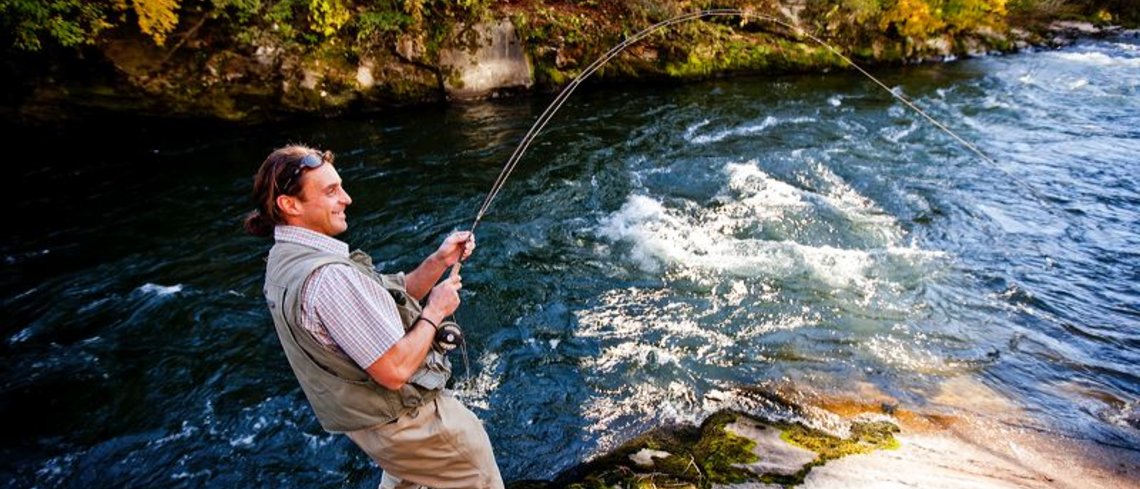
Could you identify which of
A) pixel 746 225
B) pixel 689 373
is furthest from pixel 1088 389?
pixel 746 225

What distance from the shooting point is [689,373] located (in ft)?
15.6

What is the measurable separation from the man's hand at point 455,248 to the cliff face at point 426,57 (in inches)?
287

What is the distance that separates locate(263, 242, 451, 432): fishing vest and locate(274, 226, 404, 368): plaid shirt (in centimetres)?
4

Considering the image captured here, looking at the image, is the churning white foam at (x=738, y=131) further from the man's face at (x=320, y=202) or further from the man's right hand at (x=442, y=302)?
the man's face at (x=320, y=202)

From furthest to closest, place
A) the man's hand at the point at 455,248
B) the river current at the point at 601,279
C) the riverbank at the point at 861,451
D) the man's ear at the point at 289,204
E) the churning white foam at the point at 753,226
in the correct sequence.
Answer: the churning white foam at the point at 753,226 → the river current at the point at 601,279 → the riverbank at the point at 861,451 → the man's hand at the point at 455,248 → the man's ear at the point at 289,204

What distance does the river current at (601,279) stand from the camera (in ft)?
14.5

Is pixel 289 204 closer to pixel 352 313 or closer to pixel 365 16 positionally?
pixel 352 313

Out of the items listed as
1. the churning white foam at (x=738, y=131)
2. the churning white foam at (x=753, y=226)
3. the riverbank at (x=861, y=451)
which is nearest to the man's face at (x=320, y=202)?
the riverbank at (x=861, y=451)

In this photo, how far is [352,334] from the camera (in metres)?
2.03

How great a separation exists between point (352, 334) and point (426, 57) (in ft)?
41.5

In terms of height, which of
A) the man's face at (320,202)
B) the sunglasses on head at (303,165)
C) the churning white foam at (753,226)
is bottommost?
the churning white foam at (753,226)

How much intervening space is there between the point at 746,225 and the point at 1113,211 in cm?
510

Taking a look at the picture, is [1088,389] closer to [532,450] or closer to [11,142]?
[532,450]

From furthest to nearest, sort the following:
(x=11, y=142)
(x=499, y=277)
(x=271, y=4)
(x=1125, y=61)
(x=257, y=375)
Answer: (x=1125, y=61), (x=271, y=4), (x=11, y=142), (x=499, y=277), (x=257, y=375)
